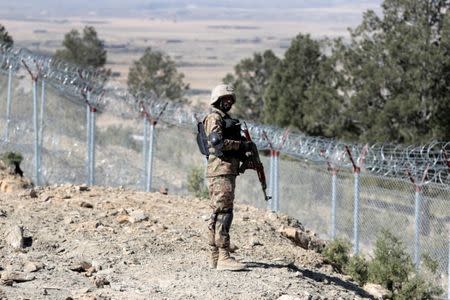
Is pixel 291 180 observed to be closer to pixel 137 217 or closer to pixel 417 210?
pixel 417 210

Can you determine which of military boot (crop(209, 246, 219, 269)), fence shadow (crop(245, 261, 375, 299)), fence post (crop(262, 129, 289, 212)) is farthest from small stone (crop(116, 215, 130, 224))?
fence post (crop(262, 129, 289, 212))

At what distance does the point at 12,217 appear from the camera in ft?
33.3

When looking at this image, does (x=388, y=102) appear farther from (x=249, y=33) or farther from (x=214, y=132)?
(x=249, y=33)

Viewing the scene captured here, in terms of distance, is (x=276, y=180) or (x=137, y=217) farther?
(x=276, y=180)

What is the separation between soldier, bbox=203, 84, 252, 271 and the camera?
7898mm

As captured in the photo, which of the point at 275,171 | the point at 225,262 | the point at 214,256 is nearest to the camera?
the point at 225,262

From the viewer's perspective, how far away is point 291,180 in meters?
17.2

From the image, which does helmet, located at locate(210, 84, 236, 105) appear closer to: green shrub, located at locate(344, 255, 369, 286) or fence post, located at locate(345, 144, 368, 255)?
green shrub, located at locate(344, 255, 369, 286)

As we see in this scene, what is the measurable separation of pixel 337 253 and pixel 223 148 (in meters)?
3.56

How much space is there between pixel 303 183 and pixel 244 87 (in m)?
15.8

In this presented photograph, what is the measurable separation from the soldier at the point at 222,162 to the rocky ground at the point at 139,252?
195mm

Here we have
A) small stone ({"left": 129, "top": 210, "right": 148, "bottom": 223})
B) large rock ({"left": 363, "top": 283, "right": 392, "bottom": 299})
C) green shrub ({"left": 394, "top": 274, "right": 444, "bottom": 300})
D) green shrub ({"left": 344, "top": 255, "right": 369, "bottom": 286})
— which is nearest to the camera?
large rock ({"left": 363, "top": 283, "right": 392, "bottom": 299})

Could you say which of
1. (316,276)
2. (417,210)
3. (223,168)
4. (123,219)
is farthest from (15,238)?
(417,210)

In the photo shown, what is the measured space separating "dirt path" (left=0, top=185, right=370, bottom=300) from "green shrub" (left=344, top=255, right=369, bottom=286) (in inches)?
26.3
